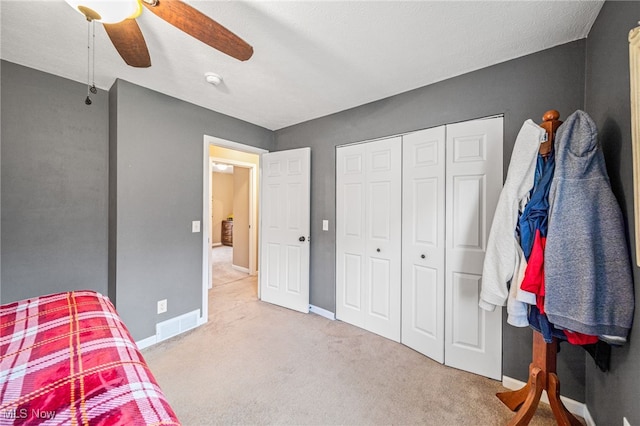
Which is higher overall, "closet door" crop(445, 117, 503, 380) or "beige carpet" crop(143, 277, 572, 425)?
"closet door" crop(445, 117, 503, 380)

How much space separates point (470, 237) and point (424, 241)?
36 centimetres

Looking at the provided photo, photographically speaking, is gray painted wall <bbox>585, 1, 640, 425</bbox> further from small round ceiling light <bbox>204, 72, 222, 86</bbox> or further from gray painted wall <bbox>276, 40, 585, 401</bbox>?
small round ceiling light <bbox>204, 72, 222, 86</bbox>

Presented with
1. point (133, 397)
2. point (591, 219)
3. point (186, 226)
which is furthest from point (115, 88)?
point (591, 219)

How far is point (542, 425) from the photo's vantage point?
58.9 inches

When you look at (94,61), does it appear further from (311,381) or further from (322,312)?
(322,312)

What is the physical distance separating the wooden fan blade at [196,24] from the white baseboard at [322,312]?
2590 millimetres

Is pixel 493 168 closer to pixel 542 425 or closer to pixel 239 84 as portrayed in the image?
pixel 542 425

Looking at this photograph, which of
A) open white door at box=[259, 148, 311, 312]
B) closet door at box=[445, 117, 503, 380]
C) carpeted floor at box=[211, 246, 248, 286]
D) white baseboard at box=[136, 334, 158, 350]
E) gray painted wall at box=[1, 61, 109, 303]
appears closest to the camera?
closet door at box=[445, 117, 503, 380]

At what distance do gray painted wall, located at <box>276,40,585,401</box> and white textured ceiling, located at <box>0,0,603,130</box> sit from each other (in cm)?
10

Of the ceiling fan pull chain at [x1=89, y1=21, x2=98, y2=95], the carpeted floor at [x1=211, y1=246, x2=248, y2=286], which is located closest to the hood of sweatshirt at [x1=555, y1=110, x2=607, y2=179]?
the ceiling fan pull chain at [x1=89, y1=21, x2=98, y2=95]

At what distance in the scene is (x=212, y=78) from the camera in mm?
2059

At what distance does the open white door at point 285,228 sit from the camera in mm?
3021

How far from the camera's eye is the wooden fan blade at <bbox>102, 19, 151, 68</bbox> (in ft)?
3.76

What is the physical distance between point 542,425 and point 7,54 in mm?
4323
